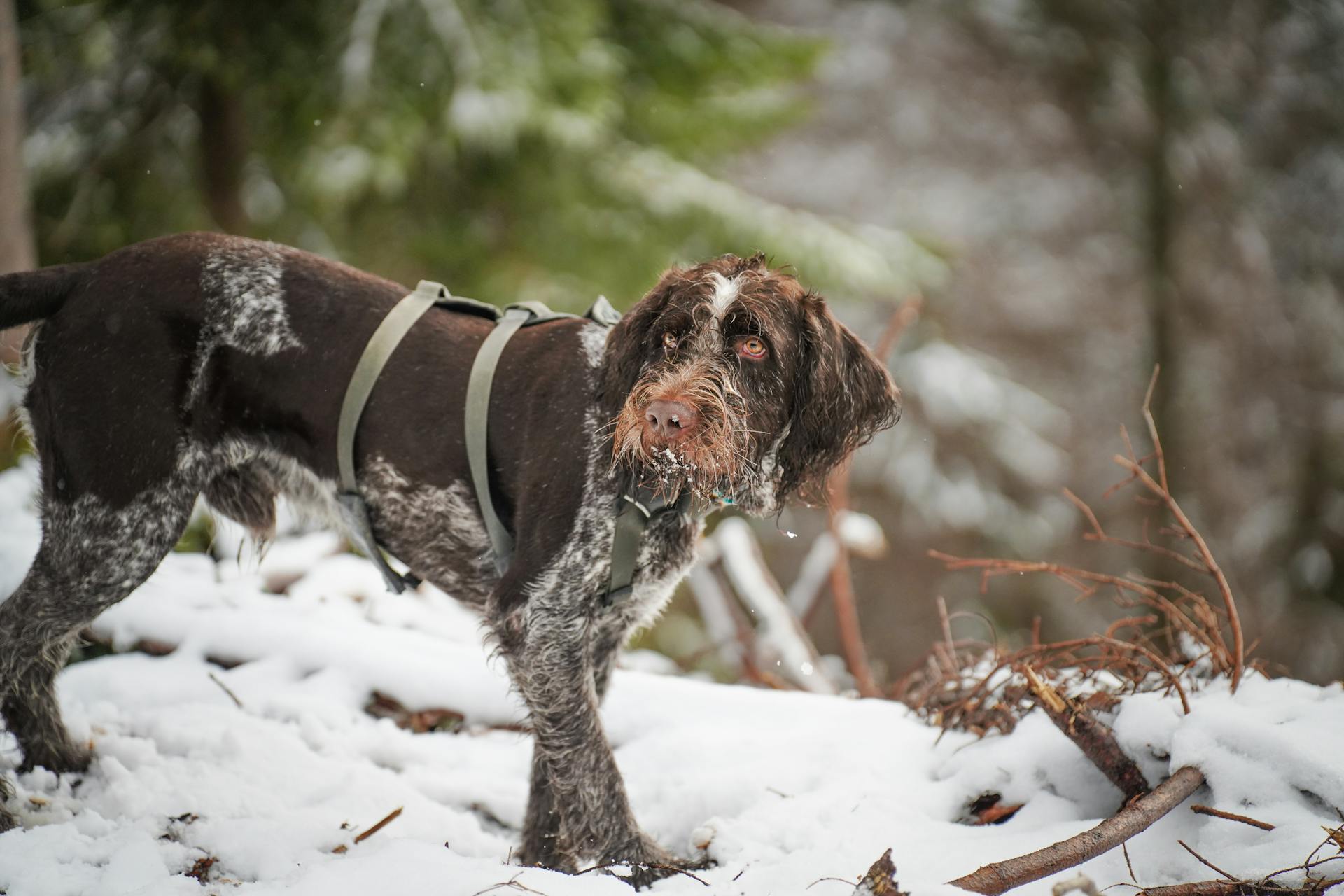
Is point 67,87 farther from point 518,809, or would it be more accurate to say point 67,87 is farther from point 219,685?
point 518,809

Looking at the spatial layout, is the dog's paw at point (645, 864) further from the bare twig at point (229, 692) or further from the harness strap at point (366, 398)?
the bare twig at point (229, 692)

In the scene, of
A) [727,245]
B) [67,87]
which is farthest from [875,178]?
[67,87]

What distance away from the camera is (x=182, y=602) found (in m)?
4.21

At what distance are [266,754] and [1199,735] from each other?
3.00 m

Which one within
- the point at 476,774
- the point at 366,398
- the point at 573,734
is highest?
the point at 366,398

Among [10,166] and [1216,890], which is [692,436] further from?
[10,166]

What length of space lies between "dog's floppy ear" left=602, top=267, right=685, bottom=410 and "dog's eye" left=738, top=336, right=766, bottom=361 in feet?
0.86

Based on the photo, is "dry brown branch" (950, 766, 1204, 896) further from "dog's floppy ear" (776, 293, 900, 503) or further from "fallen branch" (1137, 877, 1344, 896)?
"dog's floppy ear" (776, 293, 900, 503)

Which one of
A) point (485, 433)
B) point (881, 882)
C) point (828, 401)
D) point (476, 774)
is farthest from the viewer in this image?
point (476, 774)

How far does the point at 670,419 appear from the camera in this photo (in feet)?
7.75

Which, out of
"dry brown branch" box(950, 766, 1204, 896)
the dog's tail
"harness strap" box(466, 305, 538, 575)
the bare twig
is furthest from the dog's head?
the bare twig

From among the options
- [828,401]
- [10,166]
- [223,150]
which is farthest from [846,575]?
[223,150]

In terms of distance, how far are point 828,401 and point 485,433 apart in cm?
106

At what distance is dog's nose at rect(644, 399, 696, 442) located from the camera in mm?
2365
